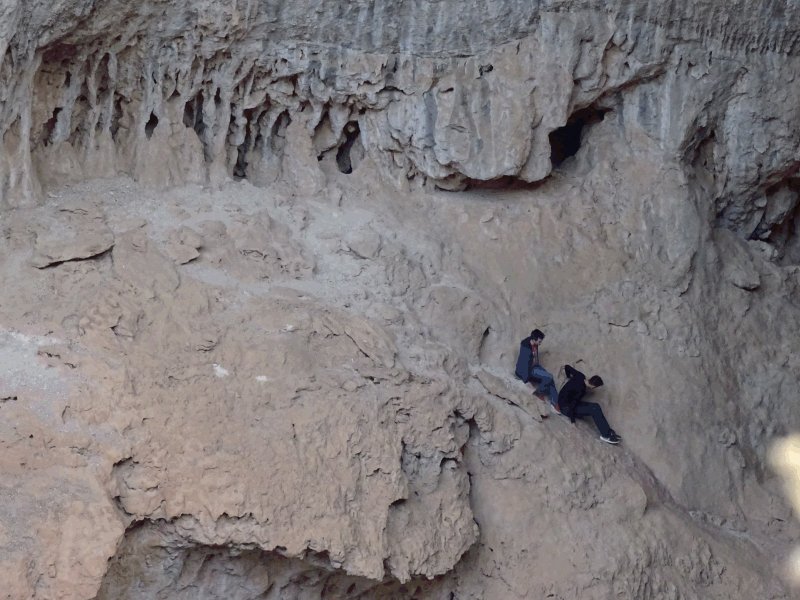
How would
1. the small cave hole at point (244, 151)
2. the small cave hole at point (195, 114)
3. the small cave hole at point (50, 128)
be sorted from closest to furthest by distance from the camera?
the small cave hole at point (50, 128)
the small cave hole at point (195, 114)
the small cave hole at point (244, 151)

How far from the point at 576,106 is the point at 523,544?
3.83 m

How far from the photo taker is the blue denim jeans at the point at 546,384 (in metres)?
7.10

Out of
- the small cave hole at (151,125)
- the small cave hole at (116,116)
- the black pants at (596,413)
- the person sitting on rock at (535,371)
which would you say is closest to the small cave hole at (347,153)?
the small cave hole at (151,125)

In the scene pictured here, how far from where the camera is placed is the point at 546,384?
7113 mm

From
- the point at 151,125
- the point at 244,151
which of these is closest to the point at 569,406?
the point at 244,151

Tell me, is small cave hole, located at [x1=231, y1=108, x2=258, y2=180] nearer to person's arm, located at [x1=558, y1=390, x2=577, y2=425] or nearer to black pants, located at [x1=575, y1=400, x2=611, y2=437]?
person's arm, located at [x1=558, y1=390, x2=577, y2=425]

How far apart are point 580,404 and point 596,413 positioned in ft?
0.47

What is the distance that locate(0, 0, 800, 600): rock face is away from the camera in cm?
557

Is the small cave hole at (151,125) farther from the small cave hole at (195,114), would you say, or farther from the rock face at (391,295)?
the small cave hole at (195,114)

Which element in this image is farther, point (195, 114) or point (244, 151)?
point (244, 151)

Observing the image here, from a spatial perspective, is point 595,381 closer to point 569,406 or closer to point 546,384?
point 569,406

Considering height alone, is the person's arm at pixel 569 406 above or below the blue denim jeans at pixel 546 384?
below

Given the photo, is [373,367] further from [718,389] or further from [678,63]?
[678,63]

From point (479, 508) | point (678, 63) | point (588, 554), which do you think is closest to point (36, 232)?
point (479, 508)
